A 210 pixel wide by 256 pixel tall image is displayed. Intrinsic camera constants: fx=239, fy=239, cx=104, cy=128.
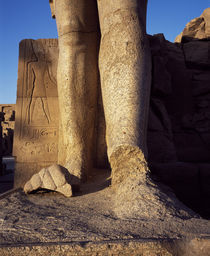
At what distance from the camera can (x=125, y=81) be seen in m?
1.45

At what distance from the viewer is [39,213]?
3.62 ft

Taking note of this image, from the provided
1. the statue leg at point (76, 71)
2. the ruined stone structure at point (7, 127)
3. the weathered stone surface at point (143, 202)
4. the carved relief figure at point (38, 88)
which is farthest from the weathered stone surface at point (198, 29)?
the ruined stone structure at point (7, 127)

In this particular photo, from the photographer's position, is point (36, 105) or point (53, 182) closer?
point (53, 182)

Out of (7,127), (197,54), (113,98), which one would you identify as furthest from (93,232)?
(7,127)

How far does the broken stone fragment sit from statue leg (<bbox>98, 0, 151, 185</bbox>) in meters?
0.30

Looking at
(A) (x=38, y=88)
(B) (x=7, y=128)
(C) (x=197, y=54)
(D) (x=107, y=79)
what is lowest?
(B) (x=7, y=128)

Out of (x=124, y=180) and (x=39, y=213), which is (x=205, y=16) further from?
(x=39, y=213)

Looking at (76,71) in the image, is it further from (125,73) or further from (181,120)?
(181,120)

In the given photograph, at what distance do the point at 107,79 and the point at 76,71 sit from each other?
1.72 feet

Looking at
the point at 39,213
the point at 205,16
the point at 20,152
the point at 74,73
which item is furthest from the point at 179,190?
the point at 205,16

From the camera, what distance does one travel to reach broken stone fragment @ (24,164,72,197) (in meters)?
1.45

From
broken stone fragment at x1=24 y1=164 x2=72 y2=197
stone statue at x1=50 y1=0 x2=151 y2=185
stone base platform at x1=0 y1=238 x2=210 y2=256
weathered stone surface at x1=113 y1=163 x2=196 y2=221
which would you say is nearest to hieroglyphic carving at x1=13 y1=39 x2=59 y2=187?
stone statue at x1=50 y1=0 x2=151 y2=185

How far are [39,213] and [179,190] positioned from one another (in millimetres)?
1131

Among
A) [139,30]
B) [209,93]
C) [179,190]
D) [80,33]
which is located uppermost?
[80,33]
